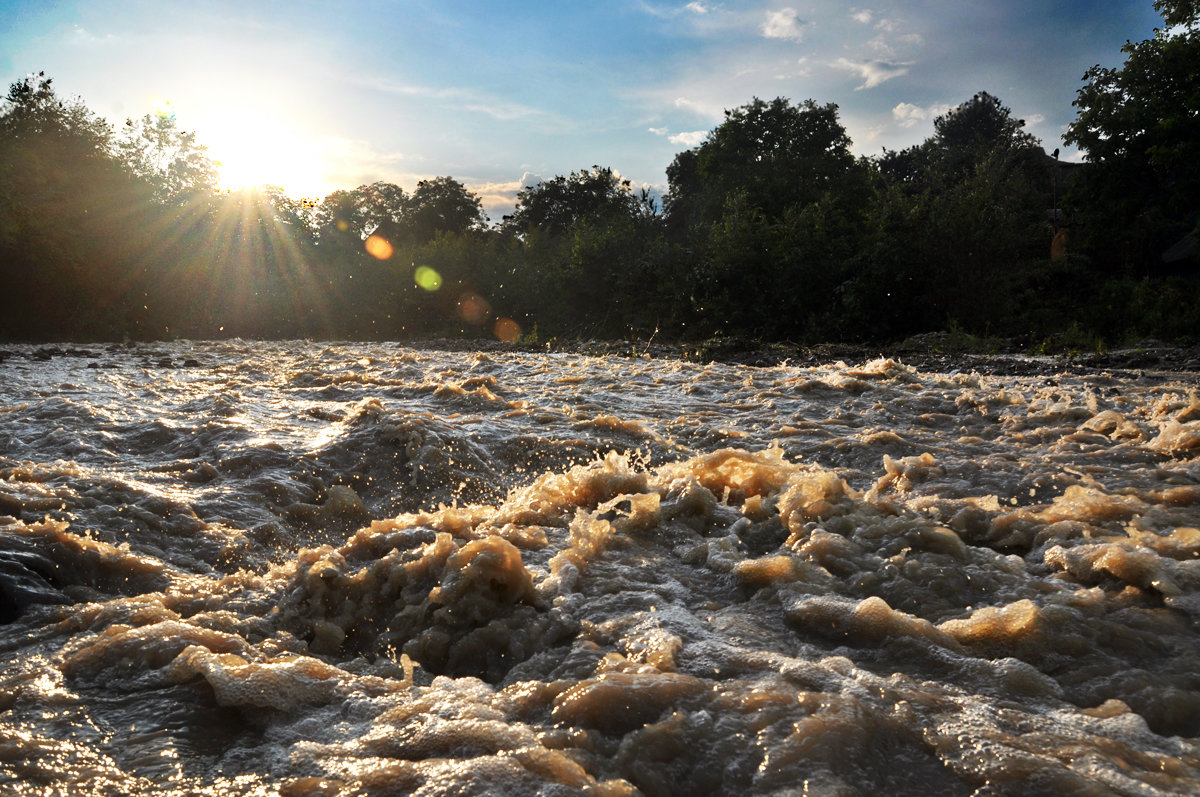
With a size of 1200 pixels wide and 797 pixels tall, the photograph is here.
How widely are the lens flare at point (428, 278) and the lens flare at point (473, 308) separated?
3.17 ft

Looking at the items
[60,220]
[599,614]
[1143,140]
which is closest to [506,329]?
[60,220]

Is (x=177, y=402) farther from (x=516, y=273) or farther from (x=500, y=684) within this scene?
(x=516, y=273)

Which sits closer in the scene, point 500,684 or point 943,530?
Result: point 500,684

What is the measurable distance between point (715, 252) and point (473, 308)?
33.7 feet

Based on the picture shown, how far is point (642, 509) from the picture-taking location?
397 centimetres

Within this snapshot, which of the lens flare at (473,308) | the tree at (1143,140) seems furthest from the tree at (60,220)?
the tree at (1143,140)

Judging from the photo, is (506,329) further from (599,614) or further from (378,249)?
(599,614)

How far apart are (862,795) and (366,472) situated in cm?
427

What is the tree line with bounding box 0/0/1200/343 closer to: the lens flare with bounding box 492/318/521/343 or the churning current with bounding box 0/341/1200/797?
the lens flare with bounding box 492/318/521/343

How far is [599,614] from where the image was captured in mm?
2990

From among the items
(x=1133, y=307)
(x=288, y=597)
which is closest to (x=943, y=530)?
(x=288, y=597)

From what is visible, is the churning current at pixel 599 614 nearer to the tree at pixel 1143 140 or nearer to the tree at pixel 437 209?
the tree at pixel 1143 140

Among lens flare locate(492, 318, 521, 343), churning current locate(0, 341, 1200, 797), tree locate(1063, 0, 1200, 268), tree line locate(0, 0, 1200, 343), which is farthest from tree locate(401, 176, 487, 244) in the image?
churning current locate(0, 341, 1200, 797)

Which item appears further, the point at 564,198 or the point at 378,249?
the point at 564,198
